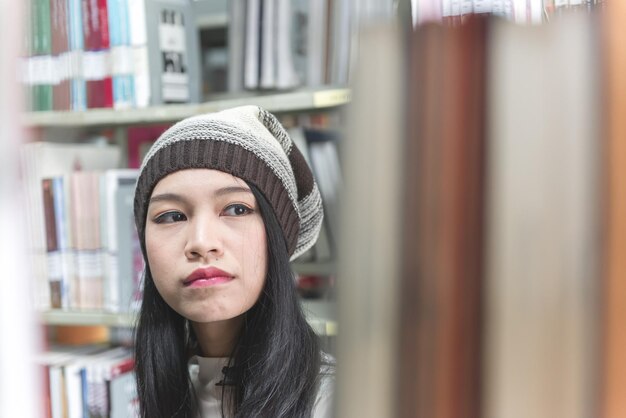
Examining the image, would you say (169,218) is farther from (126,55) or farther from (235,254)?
(126,55)

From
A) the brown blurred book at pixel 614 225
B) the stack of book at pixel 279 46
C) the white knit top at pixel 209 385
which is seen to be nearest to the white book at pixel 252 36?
the stack of book at pixel 279 46

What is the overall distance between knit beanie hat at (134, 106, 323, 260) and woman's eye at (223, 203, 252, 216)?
35 mm

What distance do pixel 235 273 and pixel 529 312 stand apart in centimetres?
53

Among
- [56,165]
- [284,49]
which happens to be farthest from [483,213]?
[56,165]

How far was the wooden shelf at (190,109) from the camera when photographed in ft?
3.37

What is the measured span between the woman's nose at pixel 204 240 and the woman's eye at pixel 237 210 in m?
0.03

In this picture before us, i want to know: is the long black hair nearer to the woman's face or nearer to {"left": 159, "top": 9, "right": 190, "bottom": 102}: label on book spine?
the woman's face

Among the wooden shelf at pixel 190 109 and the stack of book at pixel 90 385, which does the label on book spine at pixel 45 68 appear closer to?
the wooden shelf at pixel 190 109

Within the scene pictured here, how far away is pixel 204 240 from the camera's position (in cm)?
80

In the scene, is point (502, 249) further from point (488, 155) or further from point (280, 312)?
point (280, 312)

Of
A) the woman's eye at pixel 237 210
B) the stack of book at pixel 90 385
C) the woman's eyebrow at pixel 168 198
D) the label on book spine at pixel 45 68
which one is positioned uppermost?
the label on book spine at pixel 45 68

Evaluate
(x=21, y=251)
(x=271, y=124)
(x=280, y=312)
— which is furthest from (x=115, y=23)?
(x=21, y=251)

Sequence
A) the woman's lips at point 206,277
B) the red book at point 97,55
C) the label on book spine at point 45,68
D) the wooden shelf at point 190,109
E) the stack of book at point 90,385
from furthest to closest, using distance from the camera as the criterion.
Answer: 1. the stack of book at point 90,385
2. the red book at point 97,55
3. the wooden shelf at point 190,109
4. the label on book spine at point 45,68
5. the woman's lips at point 206,277

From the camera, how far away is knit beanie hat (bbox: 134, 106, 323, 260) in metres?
0.85
